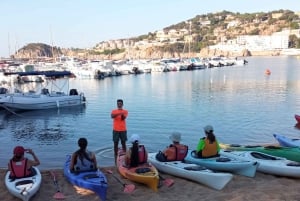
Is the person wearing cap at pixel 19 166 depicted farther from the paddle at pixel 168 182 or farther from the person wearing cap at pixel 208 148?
the person wearing cap at pixel 208 148

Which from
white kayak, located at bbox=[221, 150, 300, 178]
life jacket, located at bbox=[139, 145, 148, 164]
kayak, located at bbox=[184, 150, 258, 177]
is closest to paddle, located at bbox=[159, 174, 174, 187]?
life jacket, located at bbox=[139, 145, 148, 164]

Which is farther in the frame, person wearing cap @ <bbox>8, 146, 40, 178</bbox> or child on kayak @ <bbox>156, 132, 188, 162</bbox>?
child on kayak @ <bbox>156, 132, 188, 162</bbox>

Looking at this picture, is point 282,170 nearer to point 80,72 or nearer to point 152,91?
point 152,91

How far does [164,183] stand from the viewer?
11852mm

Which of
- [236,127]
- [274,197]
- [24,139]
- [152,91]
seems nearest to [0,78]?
[152,91]

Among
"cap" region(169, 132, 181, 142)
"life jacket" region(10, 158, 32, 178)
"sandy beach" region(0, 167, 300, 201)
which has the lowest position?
"sandy beach" region(0, 167, 300, 201)

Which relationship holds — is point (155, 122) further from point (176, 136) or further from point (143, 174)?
point (143, 174)

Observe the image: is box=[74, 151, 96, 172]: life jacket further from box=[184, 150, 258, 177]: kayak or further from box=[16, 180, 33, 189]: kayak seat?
box=[184, 150, 258, 177]: kayak

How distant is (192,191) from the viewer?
37.1ft

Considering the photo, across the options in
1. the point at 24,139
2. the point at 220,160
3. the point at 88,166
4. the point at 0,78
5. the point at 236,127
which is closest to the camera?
the point at 88,166

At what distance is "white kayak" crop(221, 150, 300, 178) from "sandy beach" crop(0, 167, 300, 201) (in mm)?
202

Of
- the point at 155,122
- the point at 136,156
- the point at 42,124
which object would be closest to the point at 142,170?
the point at 136,156

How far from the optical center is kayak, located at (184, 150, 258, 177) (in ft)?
40.3

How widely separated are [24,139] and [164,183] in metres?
14.3
